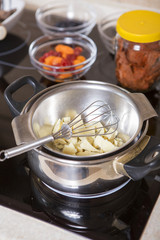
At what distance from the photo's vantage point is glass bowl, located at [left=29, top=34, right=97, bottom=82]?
810mm

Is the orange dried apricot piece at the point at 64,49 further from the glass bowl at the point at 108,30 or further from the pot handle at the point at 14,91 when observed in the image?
the pot handle at the point at 14,91

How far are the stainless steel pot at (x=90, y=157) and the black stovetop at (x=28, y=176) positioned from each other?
0.15 feet

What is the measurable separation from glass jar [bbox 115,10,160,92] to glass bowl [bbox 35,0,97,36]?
0.78 feet

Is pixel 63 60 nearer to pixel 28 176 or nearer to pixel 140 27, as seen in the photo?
pixel 140 27

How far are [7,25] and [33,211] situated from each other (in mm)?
Result: 545

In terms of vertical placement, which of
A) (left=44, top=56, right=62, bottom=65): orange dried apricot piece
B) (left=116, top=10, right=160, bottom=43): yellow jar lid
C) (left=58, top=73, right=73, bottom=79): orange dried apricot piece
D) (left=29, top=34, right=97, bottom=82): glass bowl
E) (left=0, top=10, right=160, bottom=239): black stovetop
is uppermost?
(left=116, top=10, right=160, bottom=43): yellow jar lid

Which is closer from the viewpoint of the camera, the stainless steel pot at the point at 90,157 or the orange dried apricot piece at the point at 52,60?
the stainless steel pot at the point at 90,157

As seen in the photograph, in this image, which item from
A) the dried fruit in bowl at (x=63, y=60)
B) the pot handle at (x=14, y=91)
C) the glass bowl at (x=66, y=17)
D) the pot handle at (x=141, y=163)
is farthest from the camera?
the glass bowl at (x=66, y=17)

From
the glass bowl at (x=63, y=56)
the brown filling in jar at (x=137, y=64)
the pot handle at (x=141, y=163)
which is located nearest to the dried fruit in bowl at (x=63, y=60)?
the glass bowl at (x=63, y=56)

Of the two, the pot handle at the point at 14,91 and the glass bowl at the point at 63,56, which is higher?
the pot handle at the point at 14,91

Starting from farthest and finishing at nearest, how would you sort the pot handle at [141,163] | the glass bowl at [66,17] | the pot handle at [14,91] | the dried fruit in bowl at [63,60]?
the glass bowl at [66,17]
the dried fruit in bowl at [63,60]
the pot handle at [14,91]
the pot handle at [141,163]

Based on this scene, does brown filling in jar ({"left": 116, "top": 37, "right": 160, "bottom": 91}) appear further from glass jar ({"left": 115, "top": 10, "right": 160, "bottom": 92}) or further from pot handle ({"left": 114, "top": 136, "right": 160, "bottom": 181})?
pot handle ({"left": 114, "top": 136, "right": 160, "bottom": 181})

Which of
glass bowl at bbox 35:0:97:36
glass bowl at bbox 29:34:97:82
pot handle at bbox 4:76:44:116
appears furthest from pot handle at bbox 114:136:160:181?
glass bowl at bbox 35:0:97:36

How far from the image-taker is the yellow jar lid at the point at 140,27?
699 millimetres
